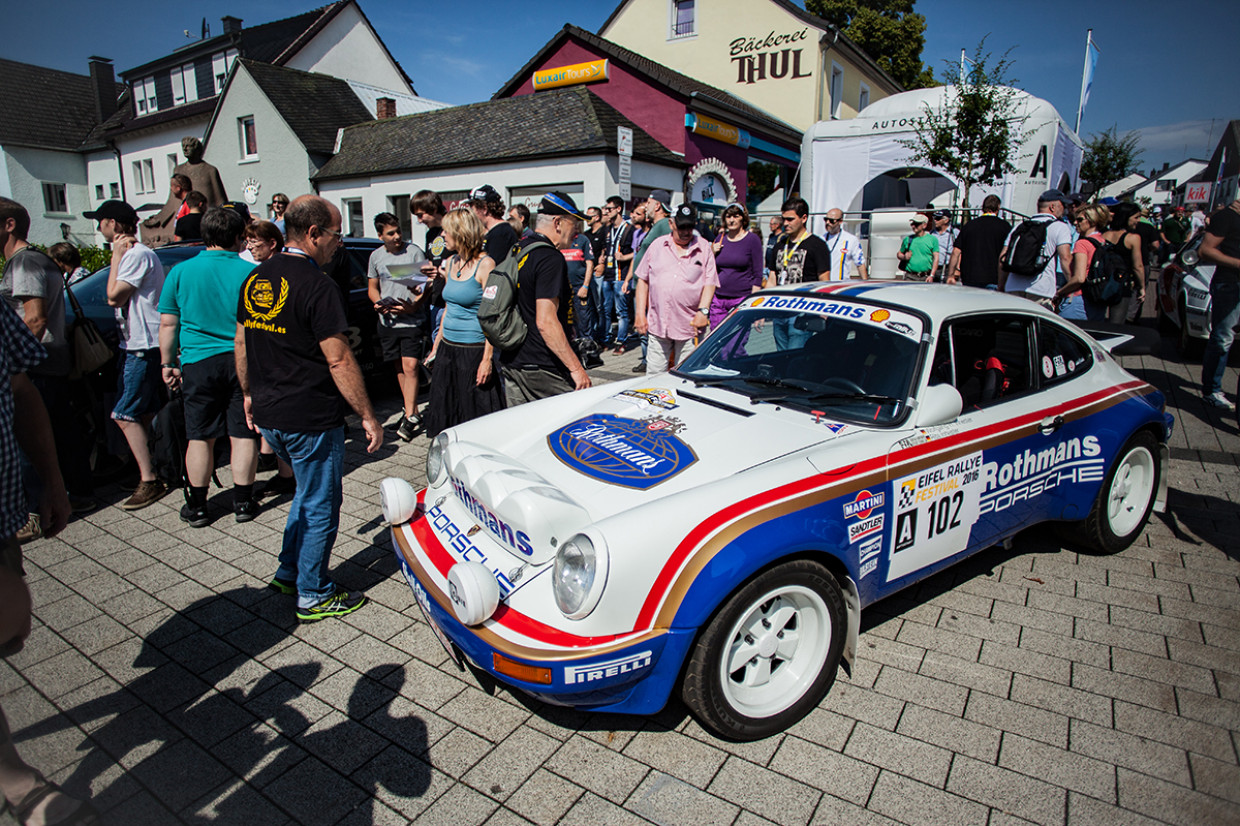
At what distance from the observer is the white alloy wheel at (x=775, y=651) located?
2.45 meters

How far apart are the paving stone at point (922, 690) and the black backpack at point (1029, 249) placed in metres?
5.45

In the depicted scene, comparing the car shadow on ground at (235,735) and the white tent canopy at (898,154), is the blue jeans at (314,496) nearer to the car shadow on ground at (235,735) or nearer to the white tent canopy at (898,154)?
the car shadow on ground at (235,735)

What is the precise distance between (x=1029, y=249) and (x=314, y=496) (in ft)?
22.2

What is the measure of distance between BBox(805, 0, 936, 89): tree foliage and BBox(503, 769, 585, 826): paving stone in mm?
39173

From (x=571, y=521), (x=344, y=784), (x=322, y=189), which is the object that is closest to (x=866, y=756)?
(x=571, y=521)

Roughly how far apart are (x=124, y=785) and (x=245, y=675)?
613mm

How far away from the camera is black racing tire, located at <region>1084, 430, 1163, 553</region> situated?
3.78 meters

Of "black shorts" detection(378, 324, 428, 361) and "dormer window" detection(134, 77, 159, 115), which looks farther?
"dormer window" detection(134, 77, 159, 115)

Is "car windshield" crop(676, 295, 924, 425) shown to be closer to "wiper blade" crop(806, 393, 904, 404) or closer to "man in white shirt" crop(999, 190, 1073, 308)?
"wiper blade" crop(806, 393, 904, 404)

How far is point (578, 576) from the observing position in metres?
2.24

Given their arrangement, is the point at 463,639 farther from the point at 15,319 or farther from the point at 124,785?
the point at 15,319

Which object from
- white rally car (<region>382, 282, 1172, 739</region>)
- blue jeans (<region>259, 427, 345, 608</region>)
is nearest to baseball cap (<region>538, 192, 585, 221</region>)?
white rally car (<region>382, 282, 1172, 739</region>)

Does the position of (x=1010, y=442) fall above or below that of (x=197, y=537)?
above

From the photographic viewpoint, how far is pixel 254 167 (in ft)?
83.0
